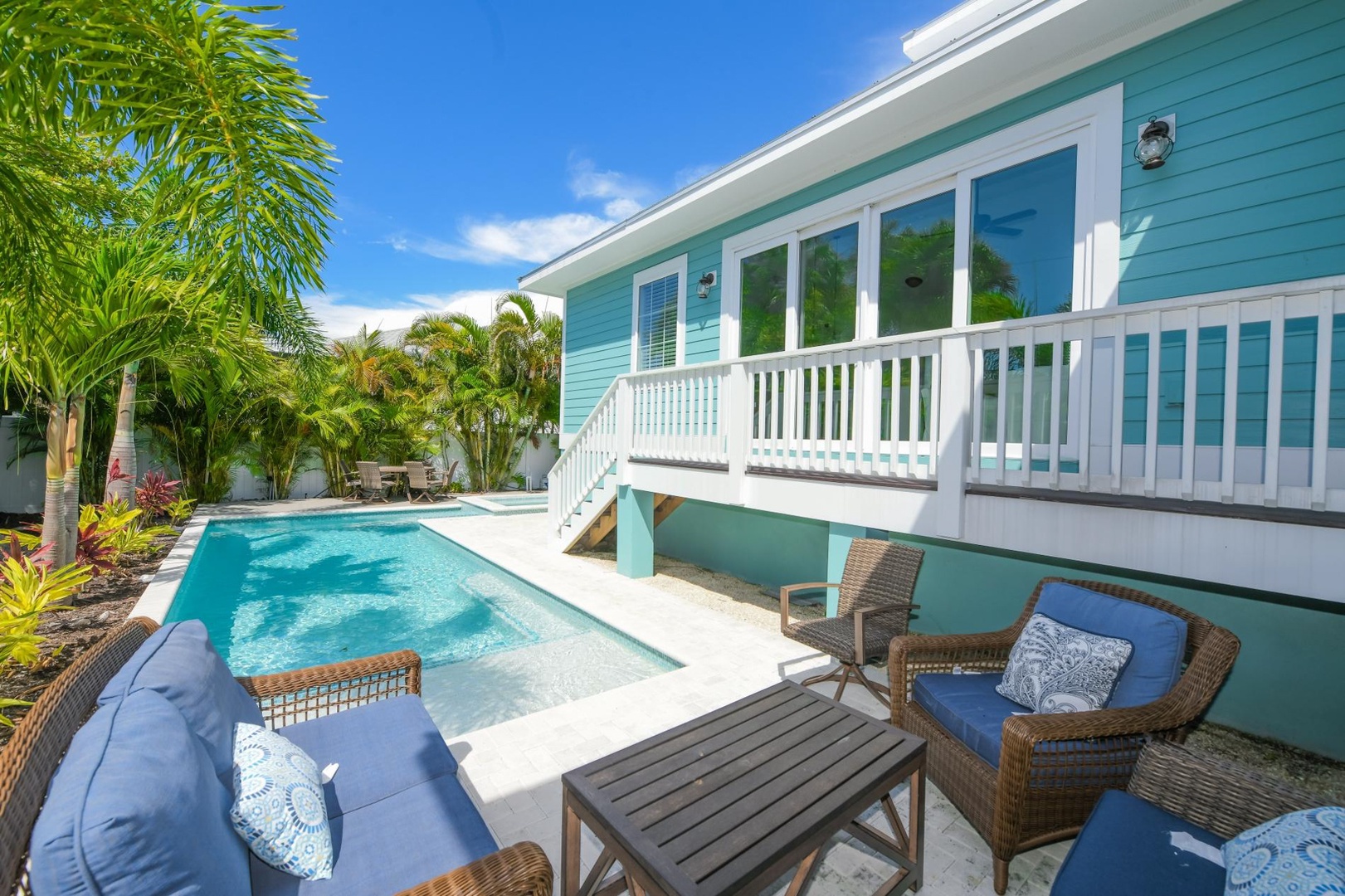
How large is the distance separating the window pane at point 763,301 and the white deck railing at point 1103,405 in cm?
140

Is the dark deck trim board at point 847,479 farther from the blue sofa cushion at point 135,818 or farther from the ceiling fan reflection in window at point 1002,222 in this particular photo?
the blue sofa cushion at point 135,818

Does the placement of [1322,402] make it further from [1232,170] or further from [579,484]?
[579,484]

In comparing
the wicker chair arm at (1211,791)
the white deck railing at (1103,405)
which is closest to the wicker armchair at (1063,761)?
the wicker chair arm at (1211,791)

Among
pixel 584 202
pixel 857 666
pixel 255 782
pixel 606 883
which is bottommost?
pixel 606 883

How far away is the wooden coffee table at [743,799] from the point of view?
5.46 feet

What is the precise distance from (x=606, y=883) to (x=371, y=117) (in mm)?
16311

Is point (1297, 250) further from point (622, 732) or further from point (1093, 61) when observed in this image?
point (622, 732)

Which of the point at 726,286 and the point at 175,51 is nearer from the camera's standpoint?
the point at 175,51

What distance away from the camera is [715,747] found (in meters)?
2.21

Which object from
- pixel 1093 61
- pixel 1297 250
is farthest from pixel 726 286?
pixel 1297 250

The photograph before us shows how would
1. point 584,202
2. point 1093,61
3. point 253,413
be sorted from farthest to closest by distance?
point 584,202 < point 253,413 < point 1093,61

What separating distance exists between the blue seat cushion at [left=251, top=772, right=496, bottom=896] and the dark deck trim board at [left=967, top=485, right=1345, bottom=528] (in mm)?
3145

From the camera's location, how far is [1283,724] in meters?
3.79

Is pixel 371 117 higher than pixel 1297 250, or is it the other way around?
pixel 371 117
